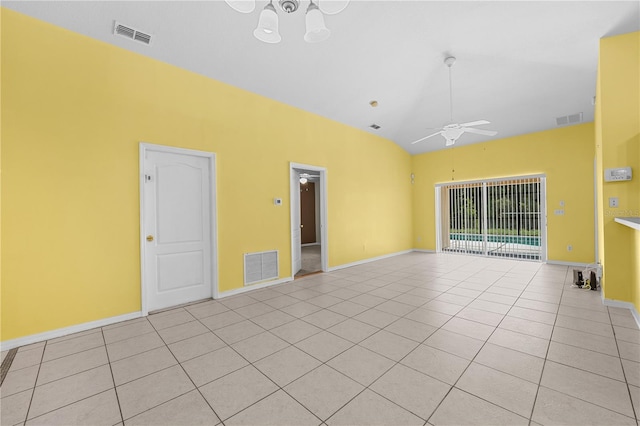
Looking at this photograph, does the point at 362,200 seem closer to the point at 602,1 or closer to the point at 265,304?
the point at 265,304

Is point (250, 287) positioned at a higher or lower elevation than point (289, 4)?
lower

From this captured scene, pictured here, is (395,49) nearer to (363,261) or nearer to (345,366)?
(345,366)

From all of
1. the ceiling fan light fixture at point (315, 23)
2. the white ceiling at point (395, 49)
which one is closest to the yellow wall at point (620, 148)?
the white ceiling at point (395, 49)

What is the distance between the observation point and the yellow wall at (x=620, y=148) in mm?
3184

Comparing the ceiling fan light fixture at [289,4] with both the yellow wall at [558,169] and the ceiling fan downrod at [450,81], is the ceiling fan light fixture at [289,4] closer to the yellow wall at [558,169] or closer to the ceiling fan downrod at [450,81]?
the ceiling fan downrod at [450,81]

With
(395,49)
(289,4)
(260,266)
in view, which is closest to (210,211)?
(260,266)

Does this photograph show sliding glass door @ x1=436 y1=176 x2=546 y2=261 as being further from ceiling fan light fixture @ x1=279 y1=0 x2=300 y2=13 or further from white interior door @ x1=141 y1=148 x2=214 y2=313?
ceiling fan light fixture @ x1=279 y1=0 x2=300 y2=13

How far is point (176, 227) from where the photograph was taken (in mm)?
3730

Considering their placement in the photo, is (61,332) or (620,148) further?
(620,148)

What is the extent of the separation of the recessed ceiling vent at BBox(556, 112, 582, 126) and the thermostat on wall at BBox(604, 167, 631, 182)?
9.85 feet

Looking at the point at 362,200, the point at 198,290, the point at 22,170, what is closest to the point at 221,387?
the point at 198,290

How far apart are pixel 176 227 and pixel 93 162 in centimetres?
120

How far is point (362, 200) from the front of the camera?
A: 21.6 feet

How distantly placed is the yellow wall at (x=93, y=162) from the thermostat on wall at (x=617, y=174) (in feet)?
15.5
